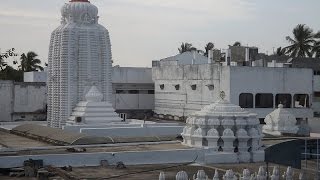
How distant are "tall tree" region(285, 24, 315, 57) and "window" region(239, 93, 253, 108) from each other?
74.9 feet

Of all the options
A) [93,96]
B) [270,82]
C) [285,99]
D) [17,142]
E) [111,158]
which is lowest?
[111,158]

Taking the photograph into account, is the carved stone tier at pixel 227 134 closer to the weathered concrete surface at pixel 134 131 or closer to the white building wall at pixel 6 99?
the weathered concrete surface at pixel 134 131

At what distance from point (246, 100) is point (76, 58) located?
53.6 feet

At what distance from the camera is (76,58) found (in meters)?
40.7

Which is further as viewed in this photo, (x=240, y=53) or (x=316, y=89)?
(x=240, y=53)

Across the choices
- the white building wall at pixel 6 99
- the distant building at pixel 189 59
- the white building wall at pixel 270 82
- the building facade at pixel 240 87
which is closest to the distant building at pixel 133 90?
the distant building at pixel 189 59

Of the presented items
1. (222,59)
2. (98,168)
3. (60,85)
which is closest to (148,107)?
(222,59)

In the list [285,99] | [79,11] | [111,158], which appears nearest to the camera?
[111,158]

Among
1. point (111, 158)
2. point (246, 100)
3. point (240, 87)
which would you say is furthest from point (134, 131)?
point (246, 100)

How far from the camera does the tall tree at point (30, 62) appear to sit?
80.6 m

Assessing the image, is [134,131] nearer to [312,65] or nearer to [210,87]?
[210,87]

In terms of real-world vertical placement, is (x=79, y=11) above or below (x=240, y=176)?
above

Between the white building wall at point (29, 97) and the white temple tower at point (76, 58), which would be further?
the white building wall at point (29, 97)

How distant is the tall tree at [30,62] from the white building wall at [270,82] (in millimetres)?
40664
